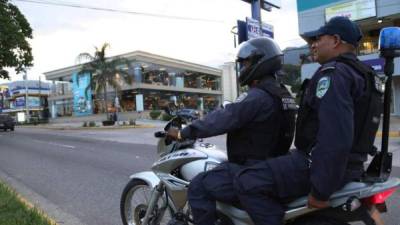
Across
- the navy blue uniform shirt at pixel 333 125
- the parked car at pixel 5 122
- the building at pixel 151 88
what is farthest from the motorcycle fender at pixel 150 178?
the building at pixel 151 88

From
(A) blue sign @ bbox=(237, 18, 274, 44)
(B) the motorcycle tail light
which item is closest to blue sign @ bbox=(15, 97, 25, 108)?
(A) blue sign @ bbox=(237, 18, 274, 44)

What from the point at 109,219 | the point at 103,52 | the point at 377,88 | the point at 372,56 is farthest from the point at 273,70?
the point at 103,52

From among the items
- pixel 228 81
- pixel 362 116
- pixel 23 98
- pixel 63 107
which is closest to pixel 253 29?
pixel 362 116

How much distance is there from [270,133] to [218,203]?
636 mm

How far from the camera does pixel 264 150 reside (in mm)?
3230

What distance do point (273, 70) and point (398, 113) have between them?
28.4m

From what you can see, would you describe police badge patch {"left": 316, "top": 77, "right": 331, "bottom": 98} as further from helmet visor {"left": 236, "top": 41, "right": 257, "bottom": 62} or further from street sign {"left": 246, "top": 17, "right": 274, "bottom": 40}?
street sign {"left": 246, "top": 17, "right": 274, "bottom": 40}

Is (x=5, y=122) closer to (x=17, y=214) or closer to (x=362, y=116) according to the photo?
(x=17, y=214)

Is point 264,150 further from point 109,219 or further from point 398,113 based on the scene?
point 398,113

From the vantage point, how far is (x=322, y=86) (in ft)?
8.85

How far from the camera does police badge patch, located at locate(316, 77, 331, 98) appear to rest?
8.77 feet

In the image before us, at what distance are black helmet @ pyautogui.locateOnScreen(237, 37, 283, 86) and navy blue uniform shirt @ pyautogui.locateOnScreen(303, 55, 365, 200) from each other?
25.6 inches

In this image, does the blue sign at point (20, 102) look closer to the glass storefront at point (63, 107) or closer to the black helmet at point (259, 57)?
the glass storefront at point (63, 107)

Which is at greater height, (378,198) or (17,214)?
(378,198)
